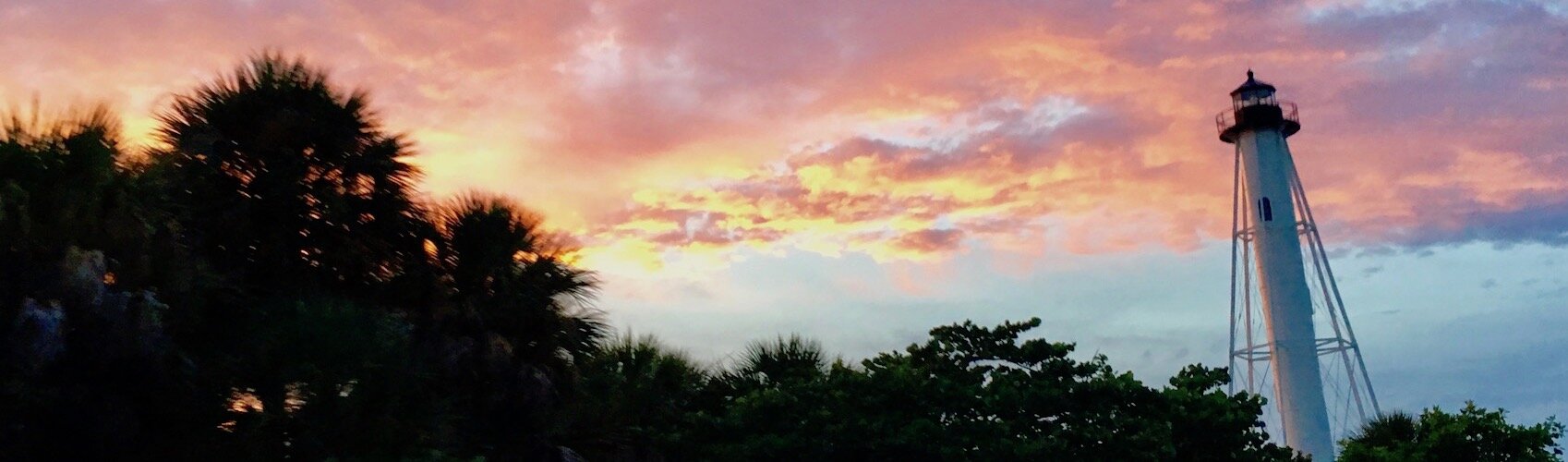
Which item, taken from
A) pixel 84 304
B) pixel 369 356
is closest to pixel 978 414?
pixel 369 356

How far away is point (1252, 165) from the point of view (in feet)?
127

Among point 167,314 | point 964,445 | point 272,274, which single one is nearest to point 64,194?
point 167,314

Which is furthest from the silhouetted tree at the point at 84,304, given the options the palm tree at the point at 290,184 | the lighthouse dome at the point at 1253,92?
the lighthouse dome at the point at 1253,92

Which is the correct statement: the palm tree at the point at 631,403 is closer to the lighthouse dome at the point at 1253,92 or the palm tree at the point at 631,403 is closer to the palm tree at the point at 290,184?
the palm tree at the point at 290,184

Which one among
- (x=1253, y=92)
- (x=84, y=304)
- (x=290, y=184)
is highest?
(x=1253, y=92)

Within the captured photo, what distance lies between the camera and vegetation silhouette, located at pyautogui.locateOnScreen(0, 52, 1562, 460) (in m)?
13.1

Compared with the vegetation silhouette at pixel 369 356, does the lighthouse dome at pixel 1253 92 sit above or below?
above

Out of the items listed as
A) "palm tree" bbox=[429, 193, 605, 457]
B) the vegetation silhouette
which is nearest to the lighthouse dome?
the vegetation silhouette

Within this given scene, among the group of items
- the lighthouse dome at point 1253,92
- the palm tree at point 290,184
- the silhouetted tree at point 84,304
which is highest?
the lighthouse dome at point 1253,92

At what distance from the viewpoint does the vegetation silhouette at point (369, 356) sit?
1312 cm

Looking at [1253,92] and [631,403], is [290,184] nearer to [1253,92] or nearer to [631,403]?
[631,403]

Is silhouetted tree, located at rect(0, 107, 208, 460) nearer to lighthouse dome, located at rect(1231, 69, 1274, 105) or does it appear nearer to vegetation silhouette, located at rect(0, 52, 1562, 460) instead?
vegetation silhouette, located at rect(0, 52, 1562, 460)

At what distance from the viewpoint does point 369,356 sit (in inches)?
551

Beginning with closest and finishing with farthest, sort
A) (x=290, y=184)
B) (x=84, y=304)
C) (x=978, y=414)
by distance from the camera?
(x=84, y=304) < (x=290, y=184) < (x=978, y=414)
